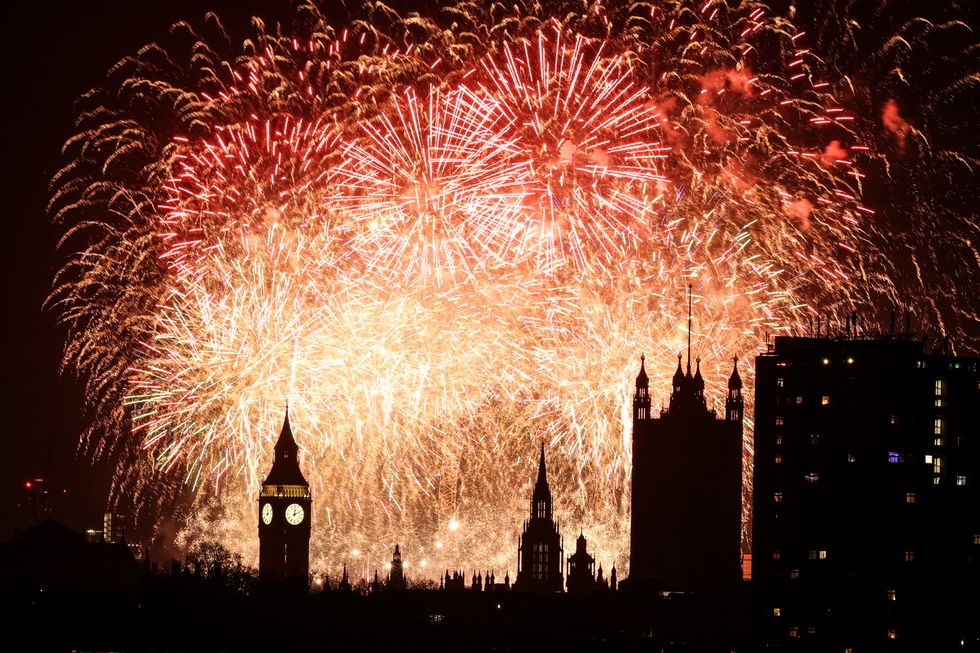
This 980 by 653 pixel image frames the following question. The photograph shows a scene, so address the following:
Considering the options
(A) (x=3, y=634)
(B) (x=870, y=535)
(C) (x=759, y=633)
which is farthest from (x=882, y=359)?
(A) (x=3, y=634)

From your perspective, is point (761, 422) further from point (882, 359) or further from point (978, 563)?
point (978, 563)

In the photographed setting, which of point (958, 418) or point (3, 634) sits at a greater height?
point (958, 418)

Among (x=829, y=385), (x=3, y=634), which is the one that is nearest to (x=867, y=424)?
(x=829, y=385)

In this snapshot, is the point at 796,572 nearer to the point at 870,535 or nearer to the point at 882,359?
the point at 870,535

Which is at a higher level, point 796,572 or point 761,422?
point 761,422

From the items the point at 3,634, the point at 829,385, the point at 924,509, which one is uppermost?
the point at 829,385

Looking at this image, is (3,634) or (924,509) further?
(3,634)
